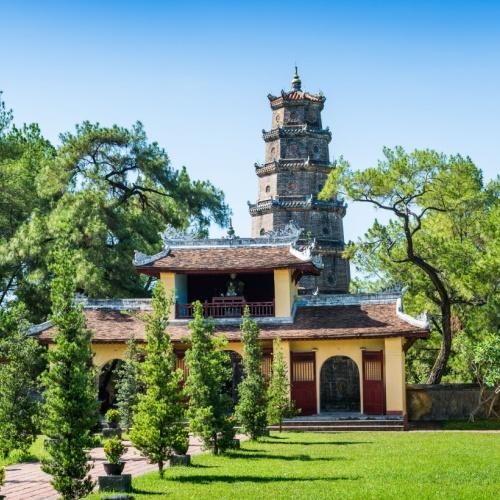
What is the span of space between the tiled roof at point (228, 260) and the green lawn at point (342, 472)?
31.7 ft

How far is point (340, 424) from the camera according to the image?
2942 cm

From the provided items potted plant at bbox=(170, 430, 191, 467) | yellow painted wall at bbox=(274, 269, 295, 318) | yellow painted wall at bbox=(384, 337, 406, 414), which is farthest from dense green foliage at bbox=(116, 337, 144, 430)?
yellow painted wall at bbox=(384, 337, 406, 414)

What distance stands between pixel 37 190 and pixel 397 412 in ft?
62.9

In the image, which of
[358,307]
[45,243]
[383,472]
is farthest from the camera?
[45,243]

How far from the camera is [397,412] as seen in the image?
30062 mm

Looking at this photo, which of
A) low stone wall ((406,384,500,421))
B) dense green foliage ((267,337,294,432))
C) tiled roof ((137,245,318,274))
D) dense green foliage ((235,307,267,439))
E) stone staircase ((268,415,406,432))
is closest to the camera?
dense green foliage ((235,307,267,439))

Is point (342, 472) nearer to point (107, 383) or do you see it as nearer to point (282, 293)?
point (282, 293)

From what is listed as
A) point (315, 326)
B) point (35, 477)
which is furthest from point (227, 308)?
point (35, 477)

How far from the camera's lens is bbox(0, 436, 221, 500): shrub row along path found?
15317mm

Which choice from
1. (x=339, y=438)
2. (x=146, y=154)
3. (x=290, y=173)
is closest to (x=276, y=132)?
(x=290, y=173)

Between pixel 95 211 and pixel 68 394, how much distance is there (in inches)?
917

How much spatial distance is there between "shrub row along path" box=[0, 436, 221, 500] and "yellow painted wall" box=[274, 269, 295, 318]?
34.1 feet

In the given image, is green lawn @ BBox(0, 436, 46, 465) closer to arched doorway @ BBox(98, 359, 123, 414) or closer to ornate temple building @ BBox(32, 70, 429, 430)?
ornate temple building @ BBox(32, 70, 429, 430)

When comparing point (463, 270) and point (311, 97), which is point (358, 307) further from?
point (311, 97)
